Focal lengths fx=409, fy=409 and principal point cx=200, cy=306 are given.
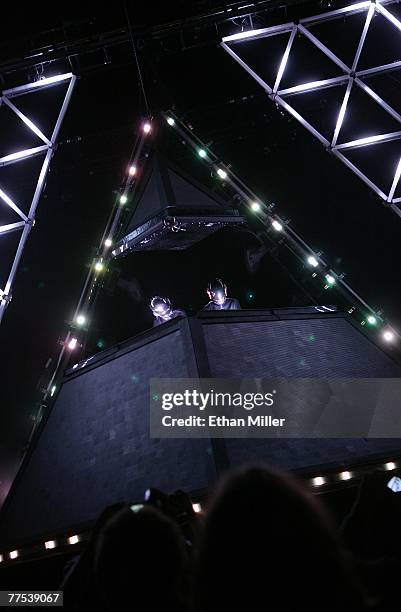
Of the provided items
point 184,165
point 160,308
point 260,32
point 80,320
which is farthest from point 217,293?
point 260,32

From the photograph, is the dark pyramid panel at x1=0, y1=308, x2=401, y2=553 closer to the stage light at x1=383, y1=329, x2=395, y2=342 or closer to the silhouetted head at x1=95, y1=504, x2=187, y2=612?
the stage light at x1=383, y1=329, x2=395, y2=342

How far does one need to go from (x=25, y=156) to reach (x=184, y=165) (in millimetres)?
3880

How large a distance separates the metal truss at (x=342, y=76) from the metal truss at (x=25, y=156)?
149 inches

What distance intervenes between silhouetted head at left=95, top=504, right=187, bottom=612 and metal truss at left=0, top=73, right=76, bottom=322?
7418 millimetres

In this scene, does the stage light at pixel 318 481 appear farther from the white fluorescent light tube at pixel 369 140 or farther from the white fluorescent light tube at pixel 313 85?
the white fluorescent light tube at pixel 313 85

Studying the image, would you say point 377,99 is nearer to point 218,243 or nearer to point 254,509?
point 218,243

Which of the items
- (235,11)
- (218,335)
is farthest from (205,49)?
(218,335)

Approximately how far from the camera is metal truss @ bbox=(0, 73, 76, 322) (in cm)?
835

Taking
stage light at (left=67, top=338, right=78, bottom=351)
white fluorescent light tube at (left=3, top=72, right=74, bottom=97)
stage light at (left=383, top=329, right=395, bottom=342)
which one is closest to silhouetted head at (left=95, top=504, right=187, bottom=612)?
stage light at (left=383, top=329, right=395, bottom=342)

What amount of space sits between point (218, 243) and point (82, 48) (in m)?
5.45

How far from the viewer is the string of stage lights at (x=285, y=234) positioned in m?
8.53

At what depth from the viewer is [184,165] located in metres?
10.8

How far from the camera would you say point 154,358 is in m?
7.18

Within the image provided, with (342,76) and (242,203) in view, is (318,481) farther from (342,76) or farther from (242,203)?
(342,76)
